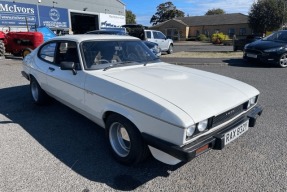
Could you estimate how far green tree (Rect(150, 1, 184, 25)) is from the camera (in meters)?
84.6

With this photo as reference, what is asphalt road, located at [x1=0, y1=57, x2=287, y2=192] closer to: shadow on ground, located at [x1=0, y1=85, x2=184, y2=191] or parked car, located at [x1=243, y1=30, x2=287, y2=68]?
shadow on ground, located at [x1=0, y1=85, x2=184, y2=191]

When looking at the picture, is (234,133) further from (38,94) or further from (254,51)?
(254,51)

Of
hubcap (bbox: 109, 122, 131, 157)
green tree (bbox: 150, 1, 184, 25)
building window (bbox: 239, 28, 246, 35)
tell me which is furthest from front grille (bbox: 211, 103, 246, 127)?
green tree (bbox: 150, 1, 184, 25)

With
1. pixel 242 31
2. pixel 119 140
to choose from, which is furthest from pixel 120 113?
pixel 242 31

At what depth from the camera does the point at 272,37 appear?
36.2ft

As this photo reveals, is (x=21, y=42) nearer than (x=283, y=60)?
No

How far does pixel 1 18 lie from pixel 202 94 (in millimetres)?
23367

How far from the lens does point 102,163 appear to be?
3080 mm

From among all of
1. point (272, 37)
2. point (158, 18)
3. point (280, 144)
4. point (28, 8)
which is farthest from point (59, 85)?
point (158, 18)

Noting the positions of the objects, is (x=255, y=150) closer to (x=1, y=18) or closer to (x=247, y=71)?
(x=247, y=71)

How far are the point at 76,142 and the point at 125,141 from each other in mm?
907

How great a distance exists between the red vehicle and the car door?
9.67 metres

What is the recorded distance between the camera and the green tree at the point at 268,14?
38.4 meters

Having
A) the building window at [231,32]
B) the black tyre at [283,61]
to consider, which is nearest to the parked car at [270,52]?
the black tyre at [283,61]
